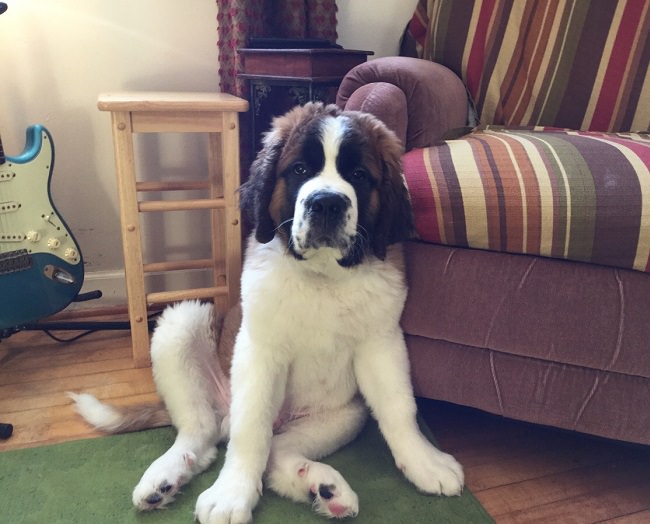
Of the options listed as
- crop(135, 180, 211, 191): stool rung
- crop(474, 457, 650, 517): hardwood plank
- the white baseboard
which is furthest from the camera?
the white baseboard

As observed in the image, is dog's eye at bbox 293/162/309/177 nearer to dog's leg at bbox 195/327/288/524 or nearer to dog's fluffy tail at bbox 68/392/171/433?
dog's leg at bbox 195/327/288/524

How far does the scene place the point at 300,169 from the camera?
1.20m

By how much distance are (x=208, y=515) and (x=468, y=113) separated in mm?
1580

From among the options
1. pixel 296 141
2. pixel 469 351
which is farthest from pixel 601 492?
pixel 296 141

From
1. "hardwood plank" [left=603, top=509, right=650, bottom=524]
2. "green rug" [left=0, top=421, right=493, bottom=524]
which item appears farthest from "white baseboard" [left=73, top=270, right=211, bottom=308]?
"hardwood plank" [left=603, top=509, right=650, bottom=524]

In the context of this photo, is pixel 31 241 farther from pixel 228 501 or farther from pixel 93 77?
pixel 228 501

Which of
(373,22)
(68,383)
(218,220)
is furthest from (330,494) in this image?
(373,22)

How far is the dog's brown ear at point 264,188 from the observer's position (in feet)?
4.09

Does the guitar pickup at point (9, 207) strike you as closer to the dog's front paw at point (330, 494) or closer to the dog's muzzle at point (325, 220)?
the dog's muzzle at point (325, 220)

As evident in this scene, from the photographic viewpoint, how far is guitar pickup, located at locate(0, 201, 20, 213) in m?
1.68

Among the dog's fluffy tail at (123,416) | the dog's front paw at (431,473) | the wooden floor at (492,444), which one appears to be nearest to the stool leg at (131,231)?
the wooden floor at (492,444)

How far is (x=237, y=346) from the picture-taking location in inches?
52.8

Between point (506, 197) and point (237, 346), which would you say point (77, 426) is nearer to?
point (237, 346)

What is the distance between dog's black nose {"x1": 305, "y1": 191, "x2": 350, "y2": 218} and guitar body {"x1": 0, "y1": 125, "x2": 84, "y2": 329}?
105cm
